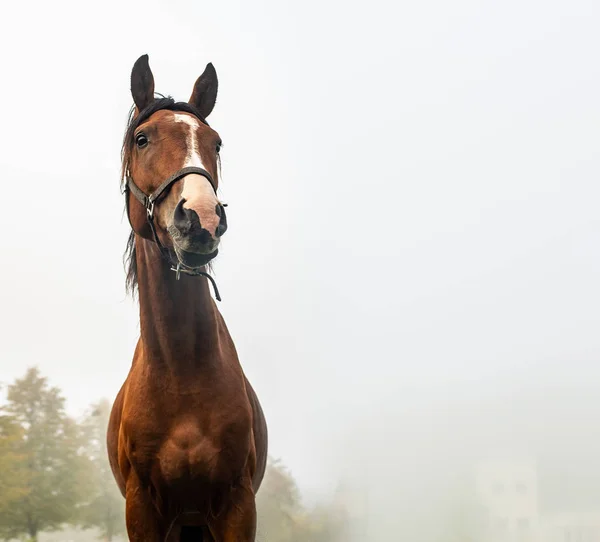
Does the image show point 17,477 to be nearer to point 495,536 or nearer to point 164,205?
point 495,536

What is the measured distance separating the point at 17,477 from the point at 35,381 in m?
4.06

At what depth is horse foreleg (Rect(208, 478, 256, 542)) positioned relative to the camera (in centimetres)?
479

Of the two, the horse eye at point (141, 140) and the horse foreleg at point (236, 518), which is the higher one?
the horse eye at point (141, 140)

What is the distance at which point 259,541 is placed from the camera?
2406 cm

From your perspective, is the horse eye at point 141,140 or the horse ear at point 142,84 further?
the horse ear at point 142,84

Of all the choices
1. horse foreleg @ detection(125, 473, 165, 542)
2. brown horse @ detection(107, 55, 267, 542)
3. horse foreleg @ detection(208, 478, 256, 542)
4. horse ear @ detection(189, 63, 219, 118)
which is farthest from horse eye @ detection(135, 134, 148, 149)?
horse foreleg @ detection(208, 478, 256, 542)

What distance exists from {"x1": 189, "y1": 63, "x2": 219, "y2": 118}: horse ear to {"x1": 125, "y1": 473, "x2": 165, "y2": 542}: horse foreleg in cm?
268

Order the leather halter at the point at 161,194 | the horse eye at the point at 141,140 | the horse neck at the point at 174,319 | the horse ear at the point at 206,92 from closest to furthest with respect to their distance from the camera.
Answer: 1. the leather halter at the point at 161,194
2. the horse eye at the point at 141,140
3. the horse neck at the point at 174,319
4. the horse ear at the point at 206,92

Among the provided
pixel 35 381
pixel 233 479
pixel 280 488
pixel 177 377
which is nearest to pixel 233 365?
pixel 177 377

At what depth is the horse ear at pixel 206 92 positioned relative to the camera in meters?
5.55

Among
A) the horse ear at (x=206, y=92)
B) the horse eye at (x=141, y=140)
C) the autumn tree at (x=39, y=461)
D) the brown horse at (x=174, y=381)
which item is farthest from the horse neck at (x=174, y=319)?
the autumn tree at (x=39, y=461)

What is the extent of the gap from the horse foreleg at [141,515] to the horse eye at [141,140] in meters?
2.16

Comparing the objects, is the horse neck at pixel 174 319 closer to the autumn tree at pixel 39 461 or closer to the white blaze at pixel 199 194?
the white blaze at pixel 199 194

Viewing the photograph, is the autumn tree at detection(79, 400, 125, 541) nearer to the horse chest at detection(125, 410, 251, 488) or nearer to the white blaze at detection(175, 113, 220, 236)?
the horse chest at detection(125, 410, 251, 488)
